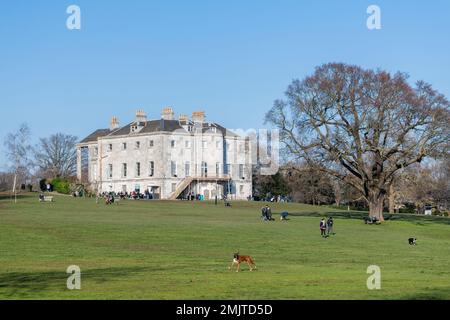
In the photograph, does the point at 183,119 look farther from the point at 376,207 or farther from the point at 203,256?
the point at 203,256

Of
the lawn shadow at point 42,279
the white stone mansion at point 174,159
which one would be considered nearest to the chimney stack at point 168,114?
the white stone mansion at point 174,159

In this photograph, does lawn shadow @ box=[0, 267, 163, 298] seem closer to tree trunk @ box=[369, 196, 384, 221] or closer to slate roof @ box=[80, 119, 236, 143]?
tree trunk @ box=[369, 196, 384, 221]

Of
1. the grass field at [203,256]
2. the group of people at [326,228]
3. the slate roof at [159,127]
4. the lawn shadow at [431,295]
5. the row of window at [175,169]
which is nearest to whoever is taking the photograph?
the lawn shadow at [431,295]

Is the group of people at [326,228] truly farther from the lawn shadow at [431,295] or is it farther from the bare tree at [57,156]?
the bare tree at [57,156]

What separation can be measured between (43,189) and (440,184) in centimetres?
6660

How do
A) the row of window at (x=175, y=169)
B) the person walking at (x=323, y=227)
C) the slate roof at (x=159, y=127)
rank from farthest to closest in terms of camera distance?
the slate roof at (x=159, y=127), the row of window at (x=175, y=169), the person walking at (x=323, y=227)

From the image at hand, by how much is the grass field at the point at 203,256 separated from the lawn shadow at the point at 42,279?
37 millimetres

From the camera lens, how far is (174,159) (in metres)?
133

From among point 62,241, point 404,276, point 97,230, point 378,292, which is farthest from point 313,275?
point 97,230

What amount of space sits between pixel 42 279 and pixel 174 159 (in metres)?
103

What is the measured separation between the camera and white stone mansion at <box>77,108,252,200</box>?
132 meters

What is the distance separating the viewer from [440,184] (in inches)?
5773

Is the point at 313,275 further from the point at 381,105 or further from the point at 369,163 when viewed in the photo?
the point at 369,163

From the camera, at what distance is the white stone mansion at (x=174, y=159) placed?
432 feet
